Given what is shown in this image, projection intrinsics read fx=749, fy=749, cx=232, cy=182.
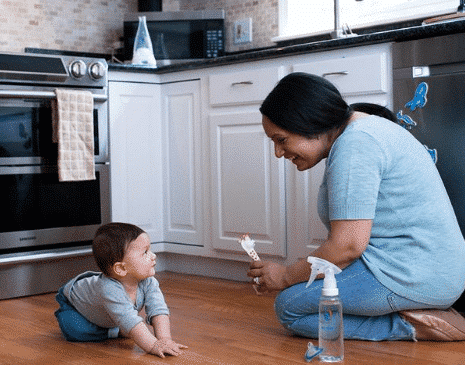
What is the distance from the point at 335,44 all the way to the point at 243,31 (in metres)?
1.40

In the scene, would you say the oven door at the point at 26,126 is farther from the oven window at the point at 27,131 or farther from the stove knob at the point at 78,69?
the stove knob at the point at 78,69

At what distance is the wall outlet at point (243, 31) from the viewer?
13.7 ft

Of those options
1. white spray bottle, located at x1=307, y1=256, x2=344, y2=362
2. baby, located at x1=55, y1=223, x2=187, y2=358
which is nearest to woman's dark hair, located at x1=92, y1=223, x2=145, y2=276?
baby, located at x1=55, y1=223, x2=187, y2=358

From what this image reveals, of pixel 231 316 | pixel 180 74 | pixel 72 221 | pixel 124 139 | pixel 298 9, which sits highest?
pixel 298 9

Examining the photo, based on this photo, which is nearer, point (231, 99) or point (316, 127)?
point (316, 127)

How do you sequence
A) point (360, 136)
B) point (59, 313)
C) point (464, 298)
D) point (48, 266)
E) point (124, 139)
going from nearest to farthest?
point (360, 136) → point (59, 313) → point (464, 298) → point (48, 266) → point (124, 139)

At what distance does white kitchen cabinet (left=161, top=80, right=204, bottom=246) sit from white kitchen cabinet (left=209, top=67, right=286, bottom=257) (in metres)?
0.13

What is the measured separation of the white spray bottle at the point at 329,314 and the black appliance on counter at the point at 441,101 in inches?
28.7

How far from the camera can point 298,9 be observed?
402 centimetres

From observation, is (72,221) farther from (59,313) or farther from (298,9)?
(298,9)

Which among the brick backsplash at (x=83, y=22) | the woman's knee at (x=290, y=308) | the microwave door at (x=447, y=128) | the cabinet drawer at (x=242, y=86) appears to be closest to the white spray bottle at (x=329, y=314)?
the woman's knee at (x=290, y=308)

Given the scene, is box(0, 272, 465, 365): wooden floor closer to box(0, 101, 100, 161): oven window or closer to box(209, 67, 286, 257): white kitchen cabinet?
box(209, 67, 286, 257): white kitchen cabinet

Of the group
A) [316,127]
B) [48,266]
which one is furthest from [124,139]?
[316,127]

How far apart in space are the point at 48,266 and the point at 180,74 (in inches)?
43.4
